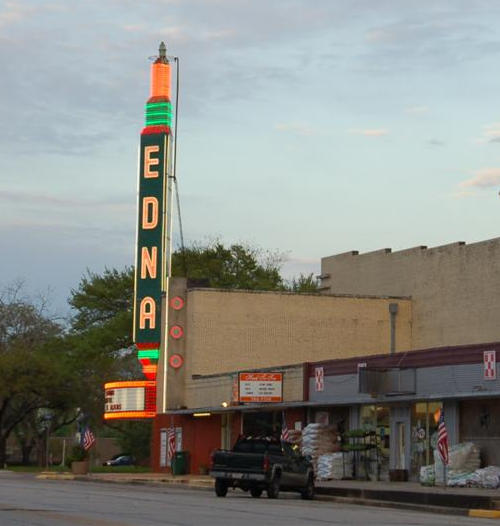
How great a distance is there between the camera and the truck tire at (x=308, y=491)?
39.2m

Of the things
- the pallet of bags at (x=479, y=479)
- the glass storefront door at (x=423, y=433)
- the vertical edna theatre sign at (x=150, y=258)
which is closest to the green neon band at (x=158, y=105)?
the vertical edna theatre sign at (x=150, y=258)

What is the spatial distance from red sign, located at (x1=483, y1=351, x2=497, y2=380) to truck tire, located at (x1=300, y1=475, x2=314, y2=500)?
6.85 metres

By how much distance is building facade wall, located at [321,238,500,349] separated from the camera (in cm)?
6009

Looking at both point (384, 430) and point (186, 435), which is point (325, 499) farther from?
point (186, 435)

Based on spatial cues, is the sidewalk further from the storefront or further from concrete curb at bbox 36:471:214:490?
the storefront

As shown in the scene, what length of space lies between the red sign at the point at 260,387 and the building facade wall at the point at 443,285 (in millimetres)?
11109

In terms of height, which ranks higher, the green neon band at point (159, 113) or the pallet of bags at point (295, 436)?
the green neon band at point (159, 113)

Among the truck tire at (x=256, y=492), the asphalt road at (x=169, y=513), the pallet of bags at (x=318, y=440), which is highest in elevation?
the pallet of bags at (x=318, y=440)

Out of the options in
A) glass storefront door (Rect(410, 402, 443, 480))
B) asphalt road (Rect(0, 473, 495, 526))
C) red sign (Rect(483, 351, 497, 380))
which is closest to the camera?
asphalt road (Rect(0, 473, 495, 526))

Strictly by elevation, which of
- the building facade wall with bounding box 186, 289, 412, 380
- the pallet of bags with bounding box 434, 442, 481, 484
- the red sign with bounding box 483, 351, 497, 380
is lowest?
the pallet of bags with bounding box 434, 442, 481, 484

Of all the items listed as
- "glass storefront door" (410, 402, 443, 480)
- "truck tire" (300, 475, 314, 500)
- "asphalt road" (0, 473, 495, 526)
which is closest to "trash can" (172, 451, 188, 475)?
"glass storefront door" (410, 402, 443, 480)

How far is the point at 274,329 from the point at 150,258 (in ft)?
23.9

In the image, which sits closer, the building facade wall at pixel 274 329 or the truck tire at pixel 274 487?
the truck tire at pixel 274 487

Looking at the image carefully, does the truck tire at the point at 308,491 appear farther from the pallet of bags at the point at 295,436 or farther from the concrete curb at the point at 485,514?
the pallet of bags at the point at 295,436
